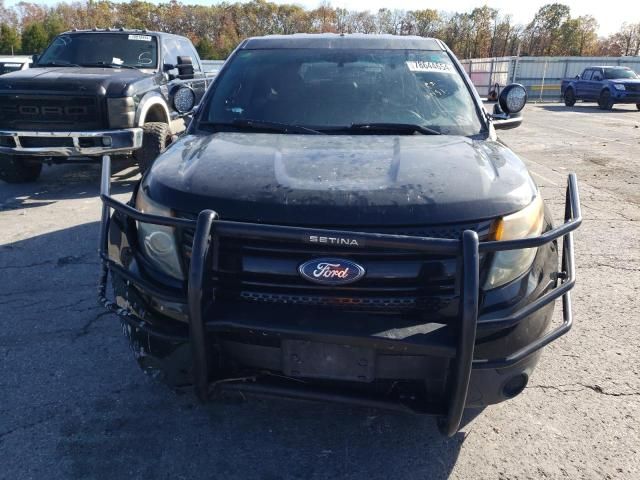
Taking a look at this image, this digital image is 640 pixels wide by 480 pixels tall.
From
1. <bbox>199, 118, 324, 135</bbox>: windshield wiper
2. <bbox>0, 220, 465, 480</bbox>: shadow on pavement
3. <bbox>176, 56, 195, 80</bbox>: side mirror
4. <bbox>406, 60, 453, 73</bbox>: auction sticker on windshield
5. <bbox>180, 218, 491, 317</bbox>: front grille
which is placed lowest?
<bbox>0, 220, 465, 480</bbox>: shadow on pavement

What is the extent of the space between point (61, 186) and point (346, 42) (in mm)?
5377

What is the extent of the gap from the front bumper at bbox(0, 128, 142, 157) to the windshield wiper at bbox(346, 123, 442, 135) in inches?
170

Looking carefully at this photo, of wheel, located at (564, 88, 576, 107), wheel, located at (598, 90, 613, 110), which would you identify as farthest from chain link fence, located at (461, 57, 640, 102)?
wheel, located at (598, 90, 613, 110)

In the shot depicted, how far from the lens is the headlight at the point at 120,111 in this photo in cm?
653

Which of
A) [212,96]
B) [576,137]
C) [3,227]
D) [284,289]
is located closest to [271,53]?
[212,96]

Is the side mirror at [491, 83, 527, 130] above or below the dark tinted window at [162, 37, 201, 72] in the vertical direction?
below

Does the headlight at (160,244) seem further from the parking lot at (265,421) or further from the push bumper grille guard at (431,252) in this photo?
the parking lot at (265,421)

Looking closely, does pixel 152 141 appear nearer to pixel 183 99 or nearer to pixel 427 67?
pixel 183 99

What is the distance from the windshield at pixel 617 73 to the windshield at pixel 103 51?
2052 centimetres

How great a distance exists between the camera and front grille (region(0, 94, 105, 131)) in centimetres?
650

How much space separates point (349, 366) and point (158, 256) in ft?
2.95

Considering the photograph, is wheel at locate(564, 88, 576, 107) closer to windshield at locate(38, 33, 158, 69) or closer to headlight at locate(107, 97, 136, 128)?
windshield at locate(38, 33, 158, 69)

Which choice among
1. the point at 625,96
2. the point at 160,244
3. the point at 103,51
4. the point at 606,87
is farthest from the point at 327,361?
the point at 606,87

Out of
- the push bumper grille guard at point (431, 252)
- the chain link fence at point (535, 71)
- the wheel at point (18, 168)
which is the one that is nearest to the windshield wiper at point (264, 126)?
the push bumper grille guard at point (431, 252)
